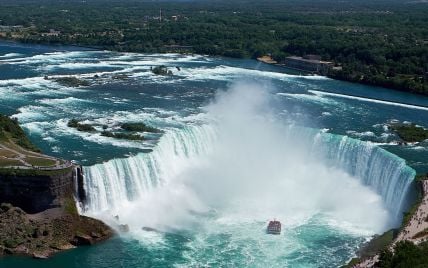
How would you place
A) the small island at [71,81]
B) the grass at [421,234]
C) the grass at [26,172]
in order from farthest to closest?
the small island at [71,81]
the grass at [26,172]
the grass at [421,234]

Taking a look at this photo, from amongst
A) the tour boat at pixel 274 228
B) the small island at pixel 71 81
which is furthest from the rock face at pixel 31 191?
the small island at pixel 71 81

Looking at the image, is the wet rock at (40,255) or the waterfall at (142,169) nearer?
the wet rock at (40,255)

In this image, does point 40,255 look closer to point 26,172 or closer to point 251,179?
point 26,172

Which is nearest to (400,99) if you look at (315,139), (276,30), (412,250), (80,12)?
(315,139)

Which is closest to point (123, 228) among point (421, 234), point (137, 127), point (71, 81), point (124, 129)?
point (124, 129)

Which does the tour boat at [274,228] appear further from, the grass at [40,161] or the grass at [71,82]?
the grass at [71,82]

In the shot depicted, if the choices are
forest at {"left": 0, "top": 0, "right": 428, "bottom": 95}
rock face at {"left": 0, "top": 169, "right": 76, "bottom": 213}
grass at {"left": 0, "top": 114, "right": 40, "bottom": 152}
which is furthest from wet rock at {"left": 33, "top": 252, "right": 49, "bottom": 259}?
forest at {"left": 0, "top": 0, "right": 428, "bottom": 95}
